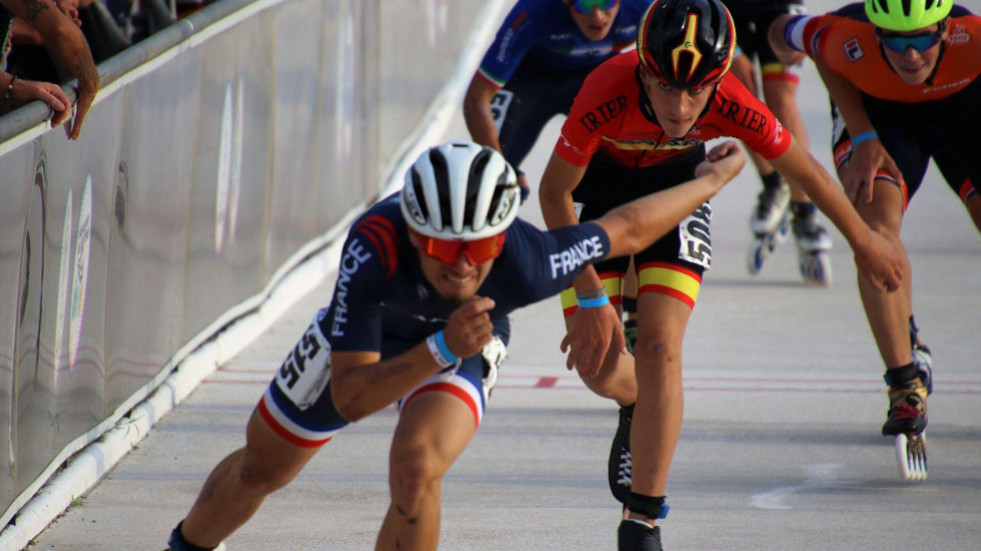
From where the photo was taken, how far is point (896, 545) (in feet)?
15.8

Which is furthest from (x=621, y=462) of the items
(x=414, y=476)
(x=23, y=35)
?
(x=23, y=35)

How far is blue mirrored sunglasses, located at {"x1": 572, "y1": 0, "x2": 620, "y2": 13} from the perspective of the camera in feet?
21.6

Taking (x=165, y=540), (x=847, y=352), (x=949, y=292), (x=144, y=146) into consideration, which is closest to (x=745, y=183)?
(x=949, y=292)

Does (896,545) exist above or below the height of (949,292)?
above

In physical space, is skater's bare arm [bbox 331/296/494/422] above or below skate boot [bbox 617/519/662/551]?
above

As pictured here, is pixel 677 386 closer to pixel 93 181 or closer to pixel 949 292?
pixel 93 181

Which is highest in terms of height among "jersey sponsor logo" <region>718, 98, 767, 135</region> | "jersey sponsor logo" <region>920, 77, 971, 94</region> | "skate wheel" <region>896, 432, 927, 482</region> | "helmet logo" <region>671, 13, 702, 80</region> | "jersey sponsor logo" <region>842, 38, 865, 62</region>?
"helmet logo" <region>671, 13, 702, 80</region>

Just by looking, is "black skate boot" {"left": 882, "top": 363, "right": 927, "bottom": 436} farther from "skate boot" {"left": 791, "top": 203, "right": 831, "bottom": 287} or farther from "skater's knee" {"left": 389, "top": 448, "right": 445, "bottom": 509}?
A: "skate boot" {"left": 791, "top": 203, "right": 831, "bottom": 287}

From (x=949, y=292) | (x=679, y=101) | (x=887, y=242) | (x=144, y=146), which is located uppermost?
(x=679, y=101)

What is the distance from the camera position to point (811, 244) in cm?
919

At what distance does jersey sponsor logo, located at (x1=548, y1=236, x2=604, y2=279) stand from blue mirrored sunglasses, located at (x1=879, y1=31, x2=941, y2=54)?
2.00 meters

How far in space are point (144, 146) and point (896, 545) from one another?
3.43m

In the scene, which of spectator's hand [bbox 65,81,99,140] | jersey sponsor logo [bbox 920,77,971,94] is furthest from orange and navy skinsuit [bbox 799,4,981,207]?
spectator's hand [bbox 65,81,99,140]

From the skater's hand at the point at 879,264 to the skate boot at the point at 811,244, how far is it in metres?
4.51
